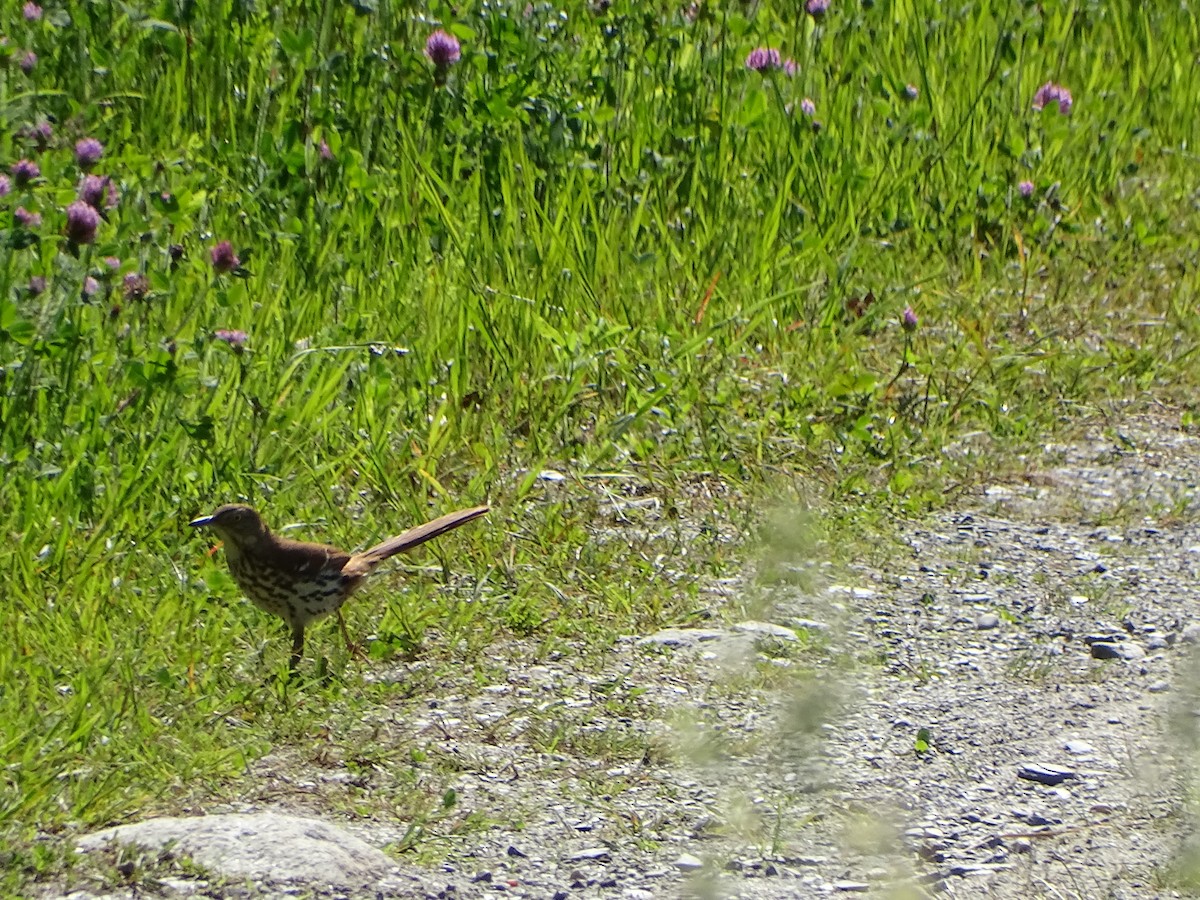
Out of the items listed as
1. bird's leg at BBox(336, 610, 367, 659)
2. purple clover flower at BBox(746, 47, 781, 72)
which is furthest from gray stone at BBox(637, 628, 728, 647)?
purple clover flower at BBox(746, 47, 781, 72)

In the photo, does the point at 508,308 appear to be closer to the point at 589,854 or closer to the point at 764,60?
the point at 764,60

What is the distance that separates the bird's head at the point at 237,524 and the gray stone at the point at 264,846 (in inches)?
32.1

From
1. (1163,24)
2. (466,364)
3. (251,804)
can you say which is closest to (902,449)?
(466,364)

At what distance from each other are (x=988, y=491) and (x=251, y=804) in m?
2.59

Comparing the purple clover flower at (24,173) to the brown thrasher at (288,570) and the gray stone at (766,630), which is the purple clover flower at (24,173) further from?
the gray stone at (766,630)

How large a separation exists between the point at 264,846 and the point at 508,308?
2.48 meters

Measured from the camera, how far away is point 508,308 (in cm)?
536

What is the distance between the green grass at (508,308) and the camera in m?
4.08

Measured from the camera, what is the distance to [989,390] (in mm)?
5656

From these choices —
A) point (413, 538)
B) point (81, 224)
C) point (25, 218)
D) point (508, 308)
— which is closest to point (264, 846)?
point (413, 538)

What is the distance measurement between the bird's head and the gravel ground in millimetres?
418

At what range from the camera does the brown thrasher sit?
382 centimetres

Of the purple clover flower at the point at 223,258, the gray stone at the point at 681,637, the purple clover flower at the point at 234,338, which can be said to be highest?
the purple clover flower at the point at 223,258

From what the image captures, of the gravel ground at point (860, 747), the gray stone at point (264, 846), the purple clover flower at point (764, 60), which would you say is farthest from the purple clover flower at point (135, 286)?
the purple clover flower at point (764, 60)
